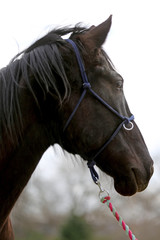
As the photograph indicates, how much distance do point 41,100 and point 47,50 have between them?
→ 412mm

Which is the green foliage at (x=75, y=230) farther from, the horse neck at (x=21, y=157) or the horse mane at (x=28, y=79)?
the horse mane at (x=28, y=79)

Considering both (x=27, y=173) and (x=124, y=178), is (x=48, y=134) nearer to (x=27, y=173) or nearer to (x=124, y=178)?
(x=27, y=173)

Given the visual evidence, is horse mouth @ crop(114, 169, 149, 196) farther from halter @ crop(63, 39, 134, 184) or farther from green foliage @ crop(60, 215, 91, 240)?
green foliage @ crop(60, 215, 91, 240)

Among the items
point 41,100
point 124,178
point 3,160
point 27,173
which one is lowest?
point 124,178

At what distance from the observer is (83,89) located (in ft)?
9.02

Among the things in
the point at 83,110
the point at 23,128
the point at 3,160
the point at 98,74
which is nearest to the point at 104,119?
the point at 83,110

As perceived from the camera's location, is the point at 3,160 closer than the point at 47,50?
Yes

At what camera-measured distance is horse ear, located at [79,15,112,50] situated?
2861 mm

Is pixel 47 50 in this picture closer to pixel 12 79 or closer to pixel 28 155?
pixel 12 79

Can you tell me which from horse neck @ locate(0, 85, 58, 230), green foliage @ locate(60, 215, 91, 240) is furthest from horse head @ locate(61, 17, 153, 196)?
green foliage @ locate(60, 215, 91, 240)

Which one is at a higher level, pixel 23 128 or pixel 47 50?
pixel 47 50

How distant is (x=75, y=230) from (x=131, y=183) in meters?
9.88

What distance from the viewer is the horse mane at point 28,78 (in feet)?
8.68

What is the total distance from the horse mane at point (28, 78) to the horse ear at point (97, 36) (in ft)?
0.66
